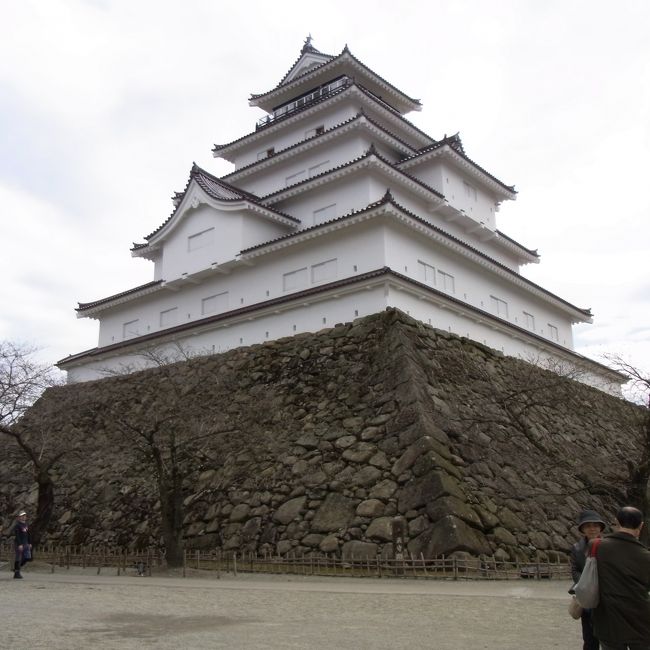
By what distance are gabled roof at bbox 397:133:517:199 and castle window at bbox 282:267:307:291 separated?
686cm

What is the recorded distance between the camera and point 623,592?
3.58 m

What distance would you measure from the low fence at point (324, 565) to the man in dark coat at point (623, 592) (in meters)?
7.37

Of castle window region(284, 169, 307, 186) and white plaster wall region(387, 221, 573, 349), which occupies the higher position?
castle window region(284, 169, 307, 186)

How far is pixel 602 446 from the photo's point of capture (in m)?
19.4

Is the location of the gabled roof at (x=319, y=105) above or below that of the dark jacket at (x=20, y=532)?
above

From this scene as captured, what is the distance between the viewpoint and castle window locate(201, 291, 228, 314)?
21.5 metres

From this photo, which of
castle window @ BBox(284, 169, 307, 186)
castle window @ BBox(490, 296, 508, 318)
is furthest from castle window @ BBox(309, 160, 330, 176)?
castle window @ BBox(490, 296, 508, 318)

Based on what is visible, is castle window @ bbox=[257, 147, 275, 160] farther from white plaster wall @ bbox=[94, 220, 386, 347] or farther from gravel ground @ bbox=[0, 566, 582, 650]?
gravel ground @ bbox=[0, 566, 582, 650]

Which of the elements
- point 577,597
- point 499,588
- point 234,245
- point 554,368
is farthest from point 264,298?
point 577,597

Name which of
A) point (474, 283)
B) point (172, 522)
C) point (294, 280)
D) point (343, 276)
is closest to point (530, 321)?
point (474, 283)

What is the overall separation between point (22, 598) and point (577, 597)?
7444 millimetres

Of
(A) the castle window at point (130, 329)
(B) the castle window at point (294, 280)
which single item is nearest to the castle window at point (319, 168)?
(B) the castle window at point (294, 280)

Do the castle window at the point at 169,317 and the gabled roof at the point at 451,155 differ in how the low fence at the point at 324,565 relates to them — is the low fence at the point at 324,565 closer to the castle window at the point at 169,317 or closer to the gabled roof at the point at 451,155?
the castle window at the point at 169,317

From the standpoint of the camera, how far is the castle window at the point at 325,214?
21734 mm
